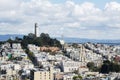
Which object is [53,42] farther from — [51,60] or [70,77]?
[70,77]

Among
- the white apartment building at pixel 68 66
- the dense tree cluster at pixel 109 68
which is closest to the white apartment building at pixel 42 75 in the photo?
the dense tree cluster at pixel 109 68

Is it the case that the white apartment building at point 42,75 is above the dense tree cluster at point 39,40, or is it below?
below

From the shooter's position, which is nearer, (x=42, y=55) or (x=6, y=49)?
(x=42, y=55)

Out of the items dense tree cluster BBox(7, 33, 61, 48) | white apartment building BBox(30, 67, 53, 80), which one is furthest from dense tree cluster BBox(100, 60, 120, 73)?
dense tree cluster BBox(7, 33, 61, 48)

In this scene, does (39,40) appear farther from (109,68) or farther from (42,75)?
(42,75)

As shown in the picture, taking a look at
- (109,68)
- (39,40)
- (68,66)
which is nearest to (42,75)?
(109,68)

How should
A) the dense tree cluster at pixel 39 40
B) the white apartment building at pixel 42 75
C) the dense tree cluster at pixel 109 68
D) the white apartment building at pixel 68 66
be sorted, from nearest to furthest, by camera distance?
the white apartment building at pixel 42 75
the dense tree cluster at pixel 109 68
the white apartment building at pixel 68 66
the dense tree cluster at pixel 39 40

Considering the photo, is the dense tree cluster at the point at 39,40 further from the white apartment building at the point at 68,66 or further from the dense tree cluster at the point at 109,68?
the dense tree cluster at the point at 109,68

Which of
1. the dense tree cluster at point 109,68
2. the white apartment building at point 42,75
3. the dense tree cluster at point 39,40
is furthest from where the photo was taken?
the dense tree cluster at point 39,40

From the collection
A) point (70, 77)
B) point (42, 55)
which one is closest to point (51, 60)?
point (42, 55)

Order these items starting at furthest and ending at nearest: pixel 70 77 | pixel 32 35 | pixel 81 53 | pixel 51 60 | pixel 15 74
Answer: pixel 32 35, pixel 81 53, pixel 51 60, pixel 15 74, pixel 70 77

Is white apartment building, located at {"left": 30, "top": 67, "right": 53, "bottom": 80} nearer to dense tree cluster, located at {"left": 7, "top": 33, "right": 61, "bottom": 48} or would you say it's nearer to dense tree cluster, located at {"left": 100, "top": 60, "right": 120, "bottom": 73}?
dense tree cluster, located at {"left": 100, "top": 60, "right": 120, "bottom": 73}
